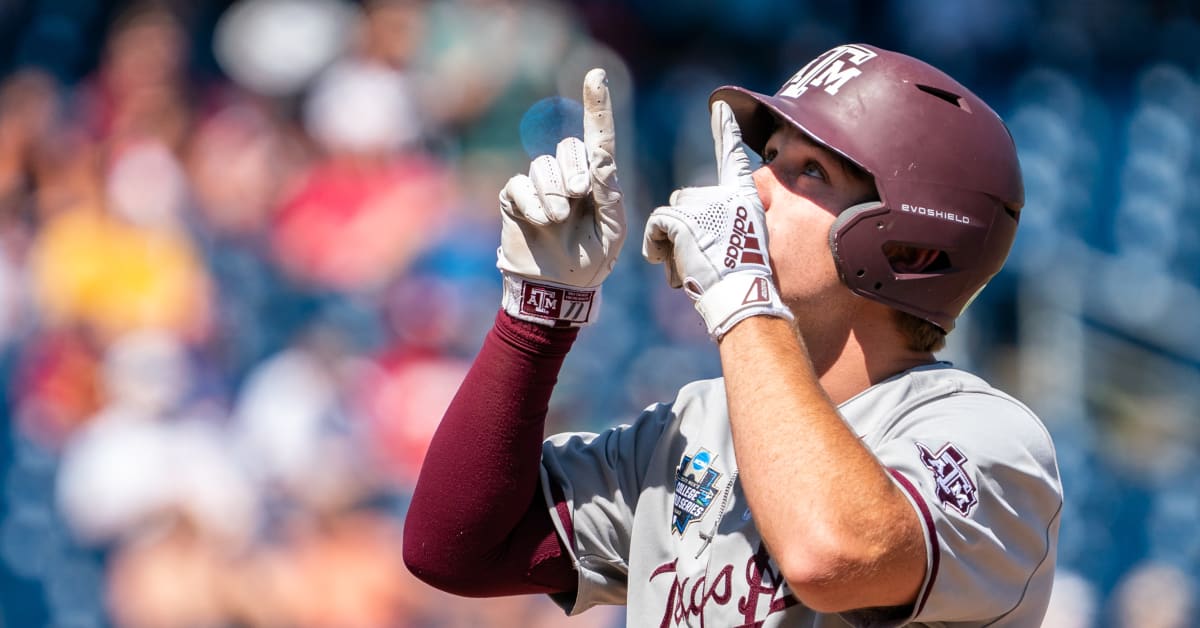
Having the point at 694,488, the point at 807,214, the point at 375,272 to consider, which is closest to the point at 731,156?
the point at 807,214

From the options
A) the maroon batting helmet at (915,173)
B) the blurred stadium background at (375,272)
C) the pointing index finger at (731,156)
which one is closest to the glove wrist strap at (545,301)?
the pointing index finger at (731,156)

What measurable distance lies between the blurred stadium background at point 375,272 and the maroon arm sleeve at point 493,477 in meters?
3.07

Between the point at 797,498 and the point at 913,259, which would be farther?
the point at 913,259

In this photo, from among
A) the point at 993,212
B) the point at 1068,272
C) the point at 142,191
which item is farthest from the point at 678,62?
the point at 993,212

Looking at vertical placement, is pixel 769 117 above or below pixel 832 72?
below

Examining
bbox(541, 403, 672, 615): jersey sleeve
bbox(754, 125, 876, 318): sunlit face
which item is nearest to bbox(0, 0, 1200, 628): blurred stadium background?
bbox(541, 403, 672, 615): jersey sleeve

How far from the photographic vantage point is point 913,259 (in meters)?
2.17

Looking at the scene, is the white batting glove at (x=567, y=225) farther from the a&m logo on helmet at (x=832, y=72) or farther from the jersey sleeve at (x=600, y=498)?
the a&m logo on helmet at (x=832, y=72)

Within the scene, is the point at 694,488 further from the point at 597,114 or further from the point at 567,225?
the point at 597,114

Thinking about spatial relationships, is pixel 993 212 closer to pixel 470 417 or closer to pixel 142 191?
pixel 470 417

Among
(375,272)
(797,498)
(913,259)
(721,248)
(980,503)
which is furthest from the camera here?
(375,272)

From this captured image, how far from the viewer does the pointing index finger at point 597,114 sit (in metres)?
2.01

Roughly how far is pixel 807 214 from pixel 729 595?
61 centimetres

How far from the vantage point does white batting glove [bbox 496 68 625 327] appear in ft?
6.65
